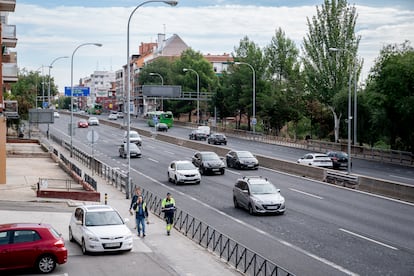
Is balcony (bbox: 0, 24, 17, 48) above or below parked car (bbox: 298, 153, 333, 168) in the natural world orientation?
above

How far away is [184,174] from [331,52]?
37949mm

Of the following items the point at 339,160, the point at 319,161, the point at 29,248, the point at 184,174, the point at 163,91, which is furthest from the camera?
the point at 163,91

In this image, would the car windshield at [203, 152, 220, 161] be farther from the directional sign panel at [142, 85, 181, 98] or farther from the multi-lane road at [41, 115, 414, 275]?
the directional sign panel at [142, 85, 181, 98]

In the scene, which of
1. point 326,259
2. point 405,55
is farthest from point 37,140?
point 326,259

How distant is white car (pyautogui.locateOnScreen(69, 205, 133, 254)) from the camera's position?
1862 centimetres

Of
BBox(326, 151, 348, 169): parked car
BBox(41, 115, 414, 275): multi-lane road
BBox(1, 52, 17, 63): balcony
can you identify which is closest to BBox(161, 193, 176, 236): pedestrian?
BBox(41, 115, 414, 275): multi-lane road

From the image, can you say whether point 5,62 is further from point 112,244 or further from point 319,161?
point 112,244

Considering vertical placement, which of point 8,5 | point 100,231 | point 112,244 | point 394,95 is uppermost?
point 8,5

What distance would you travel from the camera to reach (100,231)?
61.9 feet

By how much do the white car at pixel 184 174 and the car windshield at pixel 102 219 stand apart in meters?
16.6

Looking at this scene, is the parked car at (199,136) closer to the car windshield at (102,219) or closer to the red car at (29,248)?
the car windshield at (102,219)

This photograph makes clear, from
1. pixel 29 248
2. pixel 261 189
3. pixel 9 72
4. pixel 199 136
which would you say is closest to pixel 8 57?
pixel 9 72

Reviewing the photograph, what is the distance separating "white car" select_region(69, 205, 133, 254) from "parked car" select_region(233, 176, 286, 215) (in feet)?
27.2

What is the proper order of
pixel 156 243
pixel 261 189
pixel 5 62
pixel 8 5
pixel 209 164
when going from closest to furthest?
→ pixel 156 243 → pixel 261 189 → pixel 8 5 → pixel 209 164 → pixel 5 62
